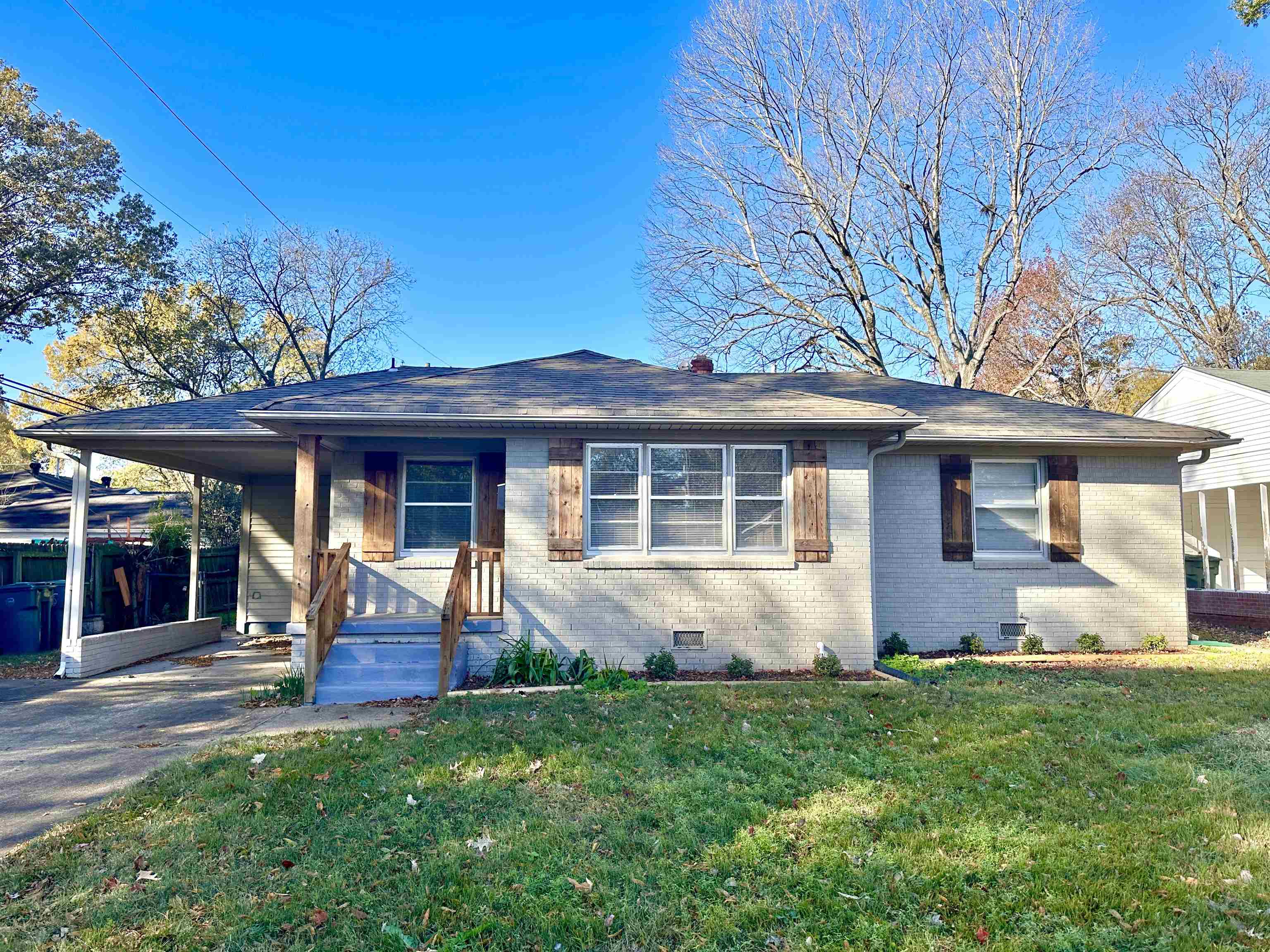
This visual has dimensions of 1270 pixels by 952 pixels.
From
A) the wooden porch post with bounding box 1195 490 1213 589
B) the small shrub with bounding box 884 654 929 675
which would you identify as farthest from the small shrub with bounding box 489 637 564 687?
the wooden porch post with bounding box 1195 490 1213 589

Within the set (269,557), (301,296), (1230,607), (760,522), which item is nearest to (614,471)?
(760,522)

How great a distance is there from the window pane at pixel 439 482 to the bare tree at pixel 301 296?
16693mm

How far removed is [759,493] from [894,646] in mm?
3032

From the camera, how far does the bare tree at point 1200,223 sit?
77.2 feet

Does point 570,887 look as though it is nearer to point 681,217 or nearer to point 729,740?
point 729,740

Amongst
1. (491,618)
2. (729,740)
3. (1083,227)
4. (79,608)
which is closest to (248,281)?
(79,608)

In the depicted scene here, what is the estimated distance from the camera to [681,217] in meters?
22.9

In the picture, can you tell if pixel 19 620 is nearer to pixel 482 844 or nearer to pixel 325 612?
pixel 325 612

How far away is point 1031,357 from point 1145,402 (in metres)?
9.56

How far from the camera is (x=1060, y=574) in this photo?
33.0 ft

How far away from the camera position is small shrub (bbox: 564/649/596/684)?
26.1 feet

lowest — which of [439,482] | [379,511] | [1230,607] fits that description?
[1230,607]

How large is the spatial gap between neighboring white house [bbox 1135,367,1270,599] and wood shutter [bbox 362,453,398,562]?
49.8 feet

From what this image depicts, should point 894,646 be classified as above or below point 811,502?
below
